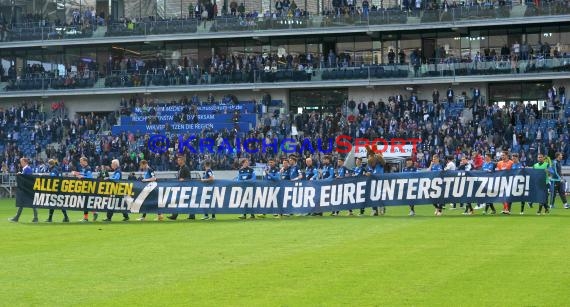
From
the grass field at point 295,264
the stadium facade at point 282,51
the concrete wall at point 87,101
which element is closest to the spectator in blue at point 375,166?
the grass field at point 295,264

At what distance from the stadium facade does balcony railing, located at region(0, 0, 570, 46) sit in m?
0.07

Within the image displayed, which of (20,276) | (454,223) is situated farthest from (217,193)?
(20,276)

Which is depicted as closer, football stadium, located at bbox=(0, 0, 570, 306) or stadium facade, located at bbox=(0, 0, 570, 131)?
football stadium, located at bbox=(0, 0, 570, 306)

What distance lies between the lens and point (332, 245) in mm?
19141

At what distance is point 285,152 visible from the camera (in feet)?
177

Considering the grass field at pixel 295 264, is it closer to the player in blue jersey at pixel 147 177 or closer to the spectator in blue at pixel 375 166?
the player in blue jersey at pixel 147 177

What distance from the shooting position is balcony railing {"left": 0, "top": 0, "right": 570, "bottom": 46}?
56.5 m

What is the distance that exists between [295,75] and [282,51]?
3.55m

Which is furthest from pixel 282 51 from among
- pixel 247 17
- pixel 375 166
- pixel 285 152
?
pixel 375 166

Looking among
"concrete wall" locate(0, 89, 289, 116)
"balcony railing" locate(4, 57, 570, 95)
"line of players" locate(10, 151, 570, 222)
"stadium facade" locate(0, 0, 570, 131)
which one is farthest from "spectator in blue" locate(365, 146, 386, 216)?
"concrete wall" locate(0, 89, 289, 116)

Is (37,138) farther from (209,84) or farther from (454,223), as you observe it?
(454,223)

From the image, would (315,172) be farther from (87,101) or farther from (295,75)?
(87,101)

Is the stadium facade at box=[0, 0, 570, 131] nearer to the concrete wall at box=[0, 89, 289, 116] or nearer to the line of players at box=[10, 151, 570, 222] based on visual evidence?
the concrete wall at box=[0, 89, 289, 116]

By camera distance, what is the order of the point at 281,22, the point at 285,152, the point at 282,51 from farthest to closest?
the point at 282,51, the point at 281,22, the point at 285,152
